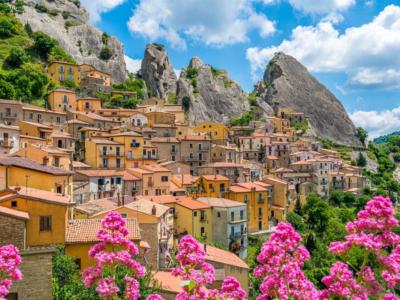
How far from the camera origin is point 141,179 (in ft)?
167

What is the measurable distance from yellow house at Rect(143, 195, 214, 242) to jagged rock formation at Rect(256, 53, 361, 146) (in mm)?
90441

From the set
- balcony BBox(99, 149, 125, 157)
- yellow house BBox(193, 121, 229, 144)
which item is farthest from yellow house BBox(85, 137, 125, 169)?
yellow house BBox(193, 121, 229, 144)

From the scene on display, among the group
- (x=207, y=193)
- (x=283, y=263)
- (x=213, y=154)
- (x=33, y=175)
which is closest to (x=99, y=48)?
(x=213, y=154)

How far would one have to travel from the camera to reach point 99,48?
120 meters

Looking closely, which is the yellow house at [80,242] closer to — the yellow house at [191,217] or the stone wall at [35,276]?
the stone wall at [35,276]

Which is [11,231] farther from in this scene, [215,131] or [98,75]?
[98,75]

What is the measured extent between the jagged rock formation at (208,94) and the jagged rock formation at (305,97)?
1482 cm

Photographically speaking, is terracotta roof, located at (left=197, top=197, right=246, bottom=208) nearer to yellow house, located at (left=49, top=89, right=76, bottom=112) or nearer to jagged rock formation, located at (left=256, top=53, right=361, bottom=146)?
yellow house, located at (left=49, top=89, right=76, bottom=112)

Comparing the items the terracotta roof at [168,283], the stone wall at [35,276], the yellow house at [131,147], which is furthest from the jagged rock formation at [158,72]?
the stone wall at [35,276]

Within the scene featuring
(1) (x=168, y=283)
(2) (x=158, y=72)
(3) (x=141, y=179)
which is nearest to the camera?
(1) (x=168, y=283)

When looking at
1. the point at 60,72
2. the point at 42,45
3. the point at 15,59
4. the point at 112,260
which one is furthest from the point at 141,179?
the point at 42,45

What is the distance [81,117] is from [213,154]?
2197 cm

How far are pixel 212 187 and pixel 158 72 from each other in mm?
68803

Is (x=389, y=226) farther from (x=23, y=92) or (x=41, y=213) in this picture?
(x=23, y=92)
